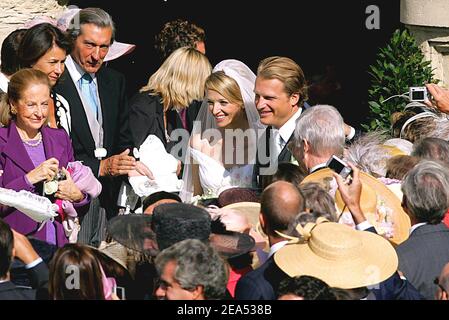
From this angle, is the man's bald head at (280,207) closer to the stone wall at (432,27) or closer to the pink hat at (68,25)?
the pink hat at (68,25)

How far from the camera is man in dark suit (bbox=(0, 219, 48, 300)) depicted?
16.1 ft

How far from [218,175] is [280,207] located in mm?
1967

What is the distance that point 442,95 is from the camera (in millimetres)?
7555

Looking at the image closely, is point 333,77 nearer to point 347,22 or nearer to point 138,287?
point 347,22

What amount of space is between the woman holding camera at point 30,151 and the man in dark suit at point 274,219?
4.74 ft

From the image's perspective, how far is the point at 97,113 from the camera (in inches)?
289

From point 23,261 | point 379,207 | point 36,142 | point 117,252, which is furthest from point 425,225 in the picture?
point 36,142

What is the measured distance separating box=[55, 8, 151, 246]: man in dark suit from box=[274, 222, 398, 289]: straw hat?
207 centimetres

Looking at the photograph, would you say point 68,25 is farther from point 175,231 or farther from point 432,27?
point 432,27

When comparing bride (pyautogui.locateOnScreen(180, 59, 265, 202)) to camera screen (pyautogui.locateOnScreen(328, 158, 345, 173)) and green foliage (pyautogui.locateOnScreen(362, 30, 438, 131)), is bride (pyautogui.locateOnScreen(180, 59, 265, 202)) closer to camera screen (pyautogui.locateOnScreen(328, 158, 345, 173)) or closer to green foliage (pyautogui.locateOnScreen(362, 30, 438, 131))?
camera screen (pyautogui.locateOnScreen(328, 158, 345, 173))

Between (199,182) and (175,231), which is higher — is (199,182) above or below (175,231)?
below

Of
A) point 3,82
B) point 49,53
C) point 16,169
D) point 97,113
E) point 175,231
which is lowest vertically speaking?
point 175,231
